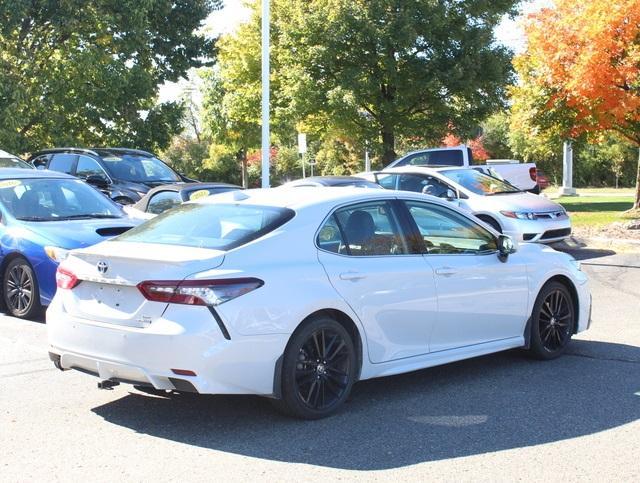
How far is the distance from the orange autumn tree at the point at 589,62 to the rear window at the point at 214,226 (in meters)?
12.9

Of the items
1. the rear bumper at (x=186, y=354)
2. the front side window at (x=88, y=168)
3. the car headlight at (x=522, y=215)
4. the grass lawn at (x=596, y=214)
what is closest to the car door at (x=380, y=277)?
the rear bumper at (x=186, y=354)

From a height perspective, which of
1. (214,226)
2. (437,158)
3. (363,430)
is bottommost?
(363,430)

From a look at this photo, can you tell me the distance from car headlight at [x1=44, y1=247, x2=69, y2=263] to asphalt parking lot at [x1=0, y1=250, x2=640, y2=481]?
1.53 m

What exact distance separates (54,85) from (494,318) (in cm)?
2121

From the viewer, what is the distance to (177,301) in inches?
191

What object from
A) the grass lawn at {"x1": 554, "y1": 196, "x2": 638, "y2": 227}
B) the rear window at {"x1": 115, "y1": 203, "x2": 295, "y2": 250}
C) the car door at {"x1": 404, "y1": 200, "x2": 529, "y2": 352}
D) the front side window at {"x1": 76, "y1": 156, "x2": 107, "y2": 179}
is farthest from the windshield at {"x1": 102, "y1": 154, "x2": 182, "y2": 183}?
the car door at {"x1": 404, "y1": 200, "x2": 529, "y2": 352}

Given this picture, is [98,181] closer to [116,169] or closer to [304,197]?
[116,169]

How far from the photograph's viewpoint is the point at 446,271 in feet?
20.0

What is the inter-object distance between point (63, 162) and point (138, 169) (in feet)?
5.26

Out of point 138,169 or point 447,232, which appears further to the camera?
point 138,169

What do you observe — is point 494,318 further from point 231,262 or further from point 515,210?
point 515,210

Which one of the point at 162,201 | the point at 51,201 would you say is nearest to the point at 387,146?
the point at 162,201

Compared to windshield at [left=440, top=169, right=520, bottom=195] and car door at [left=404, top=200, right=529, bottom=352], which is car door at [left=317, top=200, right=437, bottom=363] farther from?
windshield at [left=440, top=169, right=520, bottom=195]

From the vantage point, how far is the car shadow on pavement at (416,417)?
477cm
